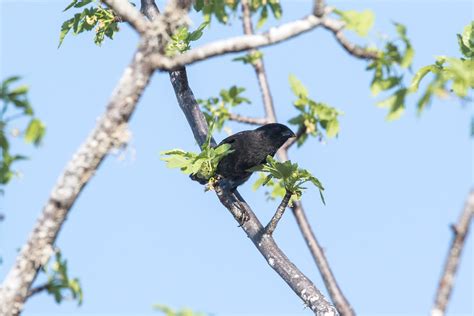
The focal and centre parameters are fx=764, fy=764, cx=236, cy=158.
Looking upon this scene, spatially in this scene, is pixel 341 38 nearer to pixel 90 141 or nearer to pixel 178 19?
pixel 178 19

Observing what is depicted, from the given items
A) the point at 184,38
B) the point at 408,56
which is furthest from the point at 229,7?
the point at 408,56

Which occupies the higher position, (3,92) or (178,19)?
(178,19)

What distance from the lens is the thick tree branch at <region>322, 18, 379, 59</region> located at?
4699 mm

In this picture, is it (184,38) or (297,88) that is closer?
(184,38)

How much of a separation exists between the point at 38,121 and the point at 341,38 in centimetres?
195

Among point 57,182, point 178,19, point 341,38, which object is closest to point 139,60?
point 178,19

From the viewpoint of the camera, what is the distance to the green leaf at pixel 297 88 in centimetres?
741

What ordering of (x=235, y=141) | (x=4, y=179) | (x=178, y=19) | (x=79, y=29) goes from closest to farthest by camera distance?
1. (x=4, y=179)
2. (x=178, y=19)
3. (x=79, y=29)
4. (x=235, y=141)

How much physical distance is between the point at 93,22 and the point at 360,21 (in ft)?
12.8

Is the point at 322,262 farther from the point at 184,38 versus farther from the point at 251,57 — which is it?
the point at 251,57

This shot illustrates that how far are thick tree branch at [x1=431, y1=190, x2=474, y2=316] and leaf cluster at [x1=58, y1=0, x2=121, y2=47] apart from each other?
4946 millimetres

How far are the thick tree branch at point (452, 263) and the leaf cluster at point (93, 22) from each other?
16.2 feet

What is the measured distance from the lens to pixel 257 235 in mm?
7344

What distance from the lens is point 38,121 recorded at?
3939 mm
